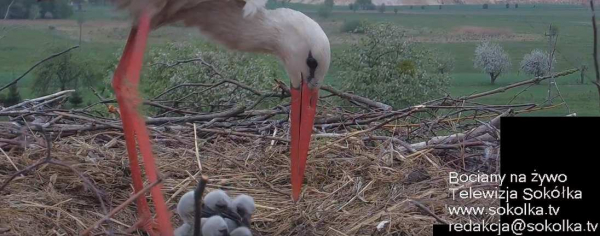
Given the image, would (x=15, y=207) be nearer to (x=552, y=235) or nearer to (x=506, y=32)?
(x=552, y=235)

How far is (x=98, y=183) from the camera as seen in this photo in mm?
2953

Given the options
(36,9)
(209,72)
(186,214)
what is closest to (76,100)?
(36,9)

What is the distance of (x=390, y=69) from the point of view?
20.4 ft

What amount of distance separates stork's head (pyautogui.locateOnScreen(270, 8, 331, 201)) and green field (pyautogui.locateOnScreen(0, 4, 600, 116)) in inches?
19.8

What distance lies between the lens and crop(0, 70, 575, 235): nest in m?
2.66

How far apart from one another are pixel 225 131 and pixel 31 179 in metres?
0.94

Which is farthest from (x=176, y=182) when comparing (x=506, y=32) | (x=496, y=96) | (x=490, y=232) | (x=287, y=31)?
(x=506, y=32)

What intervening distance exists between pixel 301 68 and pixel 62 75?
3.19 metres

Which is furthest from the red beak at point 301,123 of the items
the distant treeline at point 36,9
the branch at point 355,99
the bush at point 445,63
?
the bush at point 445,63

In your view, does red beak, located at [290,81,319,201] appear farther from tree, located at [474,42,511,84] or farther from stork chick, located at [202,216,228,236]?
tree, located at [474,42,511,84]

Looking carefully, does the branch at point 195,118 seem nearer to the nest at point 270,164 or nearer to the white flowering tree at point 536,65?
the nest at point 270,164

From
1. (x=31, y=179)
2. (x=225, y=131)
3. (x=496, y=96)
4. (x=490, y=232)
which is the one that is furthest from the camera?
(x=496, y=96)

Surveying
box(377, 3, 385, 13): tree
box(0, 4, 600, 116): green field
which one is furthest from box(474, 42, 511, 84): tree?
box(377, 3, 385, 13): tree

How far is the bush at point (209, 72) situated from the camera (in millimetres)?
5039
